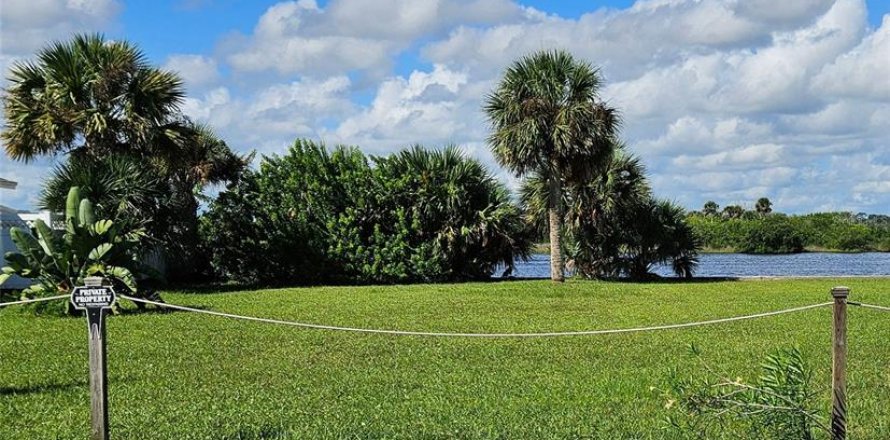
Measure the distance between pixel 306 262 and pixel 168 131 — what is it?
18.5 ft

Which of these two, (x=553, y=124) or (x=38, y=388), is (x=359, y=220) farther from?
(x=38, y=388)

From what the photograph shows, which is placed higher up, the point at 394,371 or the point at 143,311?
the point at 143,311

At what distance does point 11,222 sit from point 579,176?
14174mm

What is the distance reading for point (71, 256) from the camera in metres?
15.3

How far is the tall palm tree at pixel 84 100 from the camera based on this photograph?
2072 centimetres

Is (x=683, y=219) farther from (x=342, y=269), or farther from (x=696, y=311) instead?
(x=696, y=311)

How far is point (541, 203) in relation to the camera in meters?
27.5

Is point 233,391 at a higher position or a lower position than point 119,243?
lower

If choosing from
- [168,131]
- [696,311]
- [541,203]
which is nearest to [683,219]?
[541,203]

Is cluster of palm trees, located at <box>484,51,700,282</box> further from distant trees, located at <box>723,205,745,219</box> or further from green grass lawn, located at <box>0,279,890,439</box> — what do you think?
distant trees, located at <box>723,205,745,219</box>

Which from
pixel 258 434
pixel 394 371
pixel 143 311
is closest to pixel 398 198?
pixel 143 311

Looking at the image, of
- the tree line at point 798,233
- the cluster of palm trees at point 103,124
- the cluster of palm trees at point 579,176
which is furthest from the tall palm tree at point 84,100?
the tree line at point 798,233

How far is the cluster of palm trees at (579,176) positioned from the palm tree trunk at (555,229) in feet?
0.09

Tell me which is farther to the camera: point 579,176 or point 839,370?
point 579,176
